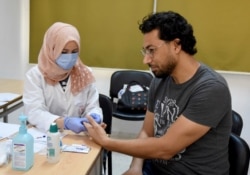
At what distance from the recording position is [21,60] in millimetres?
3457

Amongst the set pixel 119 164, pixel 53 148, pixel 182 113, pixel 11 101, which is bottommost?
pixel 119 164

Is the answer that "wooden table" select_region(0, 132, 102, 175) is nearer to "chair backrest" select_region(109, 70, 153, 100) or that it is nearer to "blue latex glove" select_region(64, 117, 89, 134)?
"blue latex glove" select_region(64, 117, 89, 134)

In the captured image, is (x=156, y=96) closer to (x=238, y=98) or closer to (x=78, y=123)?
(x=78, y=123)

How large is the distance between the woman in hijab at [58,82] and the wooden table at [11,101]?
58cm

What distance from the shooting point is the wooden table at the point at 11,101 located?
219cm

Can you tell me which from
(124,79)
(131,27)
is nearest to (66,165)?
(124,79)

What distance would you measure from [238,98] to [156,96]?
6.55 ft

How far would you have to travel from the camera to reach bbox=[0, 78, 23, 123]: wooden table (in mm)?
2191

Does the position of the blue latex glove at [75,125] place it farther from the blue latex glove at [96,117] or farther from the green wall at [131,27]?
the green wall at [131,27]

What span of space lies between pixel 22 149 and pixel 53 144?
121 mm

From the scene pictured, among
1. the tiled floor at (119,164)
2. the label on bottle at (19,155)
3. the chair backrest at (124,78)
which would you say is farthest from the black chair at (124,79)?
the label on bottle at (19,155)

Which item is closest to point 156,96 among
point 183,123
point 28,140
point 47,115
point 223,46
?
point 183,123

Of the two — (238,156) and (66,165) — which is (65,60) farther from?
(238,156)

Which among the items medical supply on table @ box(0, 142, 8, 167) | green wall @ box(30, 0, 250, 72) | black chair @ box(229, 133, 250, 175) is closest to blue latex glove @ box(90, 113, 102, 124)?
medical supply on table @ box(0, 142, 8, 167)
